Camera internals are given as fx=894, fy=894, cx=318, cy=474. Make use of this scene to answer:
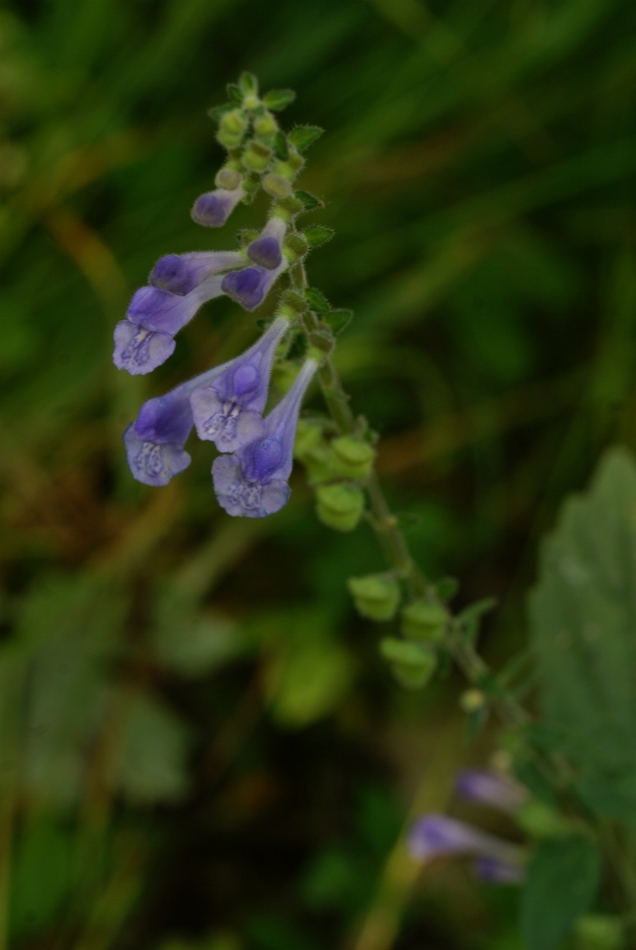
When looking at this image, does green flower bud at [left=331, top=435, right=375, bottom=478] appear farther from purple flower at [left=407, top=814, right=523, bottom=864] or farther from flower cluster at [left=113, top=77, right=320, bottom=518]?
purple flower at [left=407, top=814, right=523, bottom=864]

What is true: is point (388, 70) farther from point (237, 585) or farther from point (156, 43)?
point (237, 585)

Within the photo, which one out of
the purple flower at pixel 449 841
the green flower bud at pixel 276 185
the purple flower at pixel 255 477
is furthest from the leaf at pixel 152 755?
the green flower bud at pixel 276 185

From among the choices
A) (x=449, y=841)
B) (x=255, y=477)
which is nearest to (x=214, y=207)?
(x=255, y=477)

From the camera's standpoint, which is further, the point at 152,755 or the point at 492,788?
the point at 152,755

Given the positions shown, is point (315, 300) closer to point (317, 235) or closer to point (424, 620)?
point (317, 235)

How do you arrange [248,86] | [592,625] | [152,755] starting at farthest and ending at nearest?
[152,755], [592,625], [248,86]

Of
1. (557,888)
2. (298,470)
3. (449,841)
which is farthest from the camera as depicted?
(298,470)

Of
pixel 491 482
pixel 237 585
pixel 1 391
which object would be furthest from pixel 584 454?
pixel 1 391
